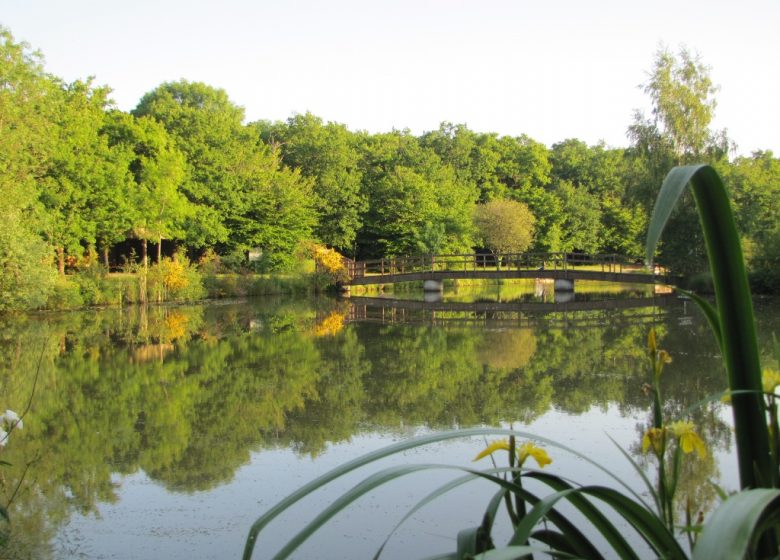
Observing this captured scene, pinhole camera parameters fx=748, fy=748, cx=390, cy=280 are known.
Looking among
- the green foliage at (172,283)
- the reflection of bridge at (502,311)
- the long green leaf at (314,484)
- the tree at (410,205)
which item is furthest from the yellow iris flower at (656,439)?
the tree at (410,205)

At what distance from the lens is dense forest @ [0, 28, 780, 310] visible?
19875 mm

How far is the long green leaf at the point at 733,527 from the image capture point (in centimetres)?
67

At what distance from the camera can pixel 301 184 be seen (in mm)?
31000

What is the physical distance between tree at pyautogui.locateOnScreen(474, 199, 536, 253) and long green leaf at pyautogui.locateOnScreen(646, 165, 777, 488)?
35867 millimetres

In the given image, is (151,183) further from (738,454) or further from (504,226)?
A: (738,454)

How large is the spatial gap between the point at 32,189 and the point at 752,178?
22.9 m

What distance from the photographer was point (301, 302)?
2381 cm

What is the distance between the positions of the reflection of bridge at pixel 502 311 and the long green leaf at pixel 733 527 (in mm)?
15386

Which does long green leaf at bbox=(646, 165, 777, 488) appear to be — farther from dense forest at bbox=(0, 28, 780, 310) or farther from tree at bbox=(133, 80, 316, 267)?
tree at bbox=(133, 80, 316, 267)

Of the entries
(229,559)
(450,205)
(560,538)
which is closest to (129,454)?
(229,559)

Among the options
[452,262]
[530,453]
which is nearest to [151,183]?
[452,262]

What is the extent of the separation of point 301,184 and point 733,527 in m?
30.9

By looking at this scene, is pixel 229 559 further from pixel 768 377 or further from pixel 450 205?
pixel 450 205

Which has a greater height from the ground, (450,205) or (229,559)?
(450,205)
